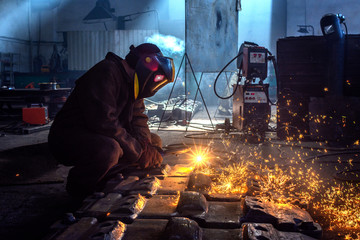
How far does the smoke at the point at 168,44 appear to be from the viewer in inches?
685

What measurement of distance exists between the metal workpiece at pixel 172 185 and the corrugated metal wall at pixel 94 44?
15.5 meters

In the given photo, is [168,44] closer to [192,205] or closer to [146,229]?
[192,205]

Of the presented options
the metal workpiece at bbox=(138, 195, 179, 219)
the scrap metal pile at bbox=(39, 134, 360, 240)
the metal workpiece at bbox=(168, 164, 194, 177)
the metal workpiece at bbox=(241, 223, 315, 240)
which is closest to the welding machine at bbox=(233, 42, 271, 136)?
the metal workpiece at bbox=(168, 164, 194, 177)

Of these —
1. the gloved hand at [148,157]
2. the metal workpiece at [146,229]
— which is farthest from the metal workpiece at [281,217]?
the gloved hand at [148,157]

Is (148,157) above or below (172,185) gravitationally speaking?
above

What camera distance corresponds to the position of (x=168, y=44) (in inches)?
702

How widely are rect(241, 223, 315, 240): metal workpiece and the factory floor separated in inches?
18.7

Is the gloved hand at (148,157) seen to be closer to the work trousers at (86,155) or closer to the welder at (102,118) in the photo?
the welder at (102,118)

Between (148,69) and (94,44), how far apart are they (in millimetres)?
16120

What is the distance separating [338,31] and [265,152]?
9.05ft

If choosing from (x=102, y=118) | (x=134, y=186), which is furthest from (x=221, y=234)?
(x=102, y=118)

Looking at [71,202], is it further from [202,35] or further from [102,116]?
[202,35]

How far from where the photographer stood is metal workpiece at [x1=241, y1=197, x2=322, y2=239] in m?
1.78

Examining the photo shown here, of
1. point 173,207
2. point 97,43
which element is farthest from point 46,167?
point 97,43
